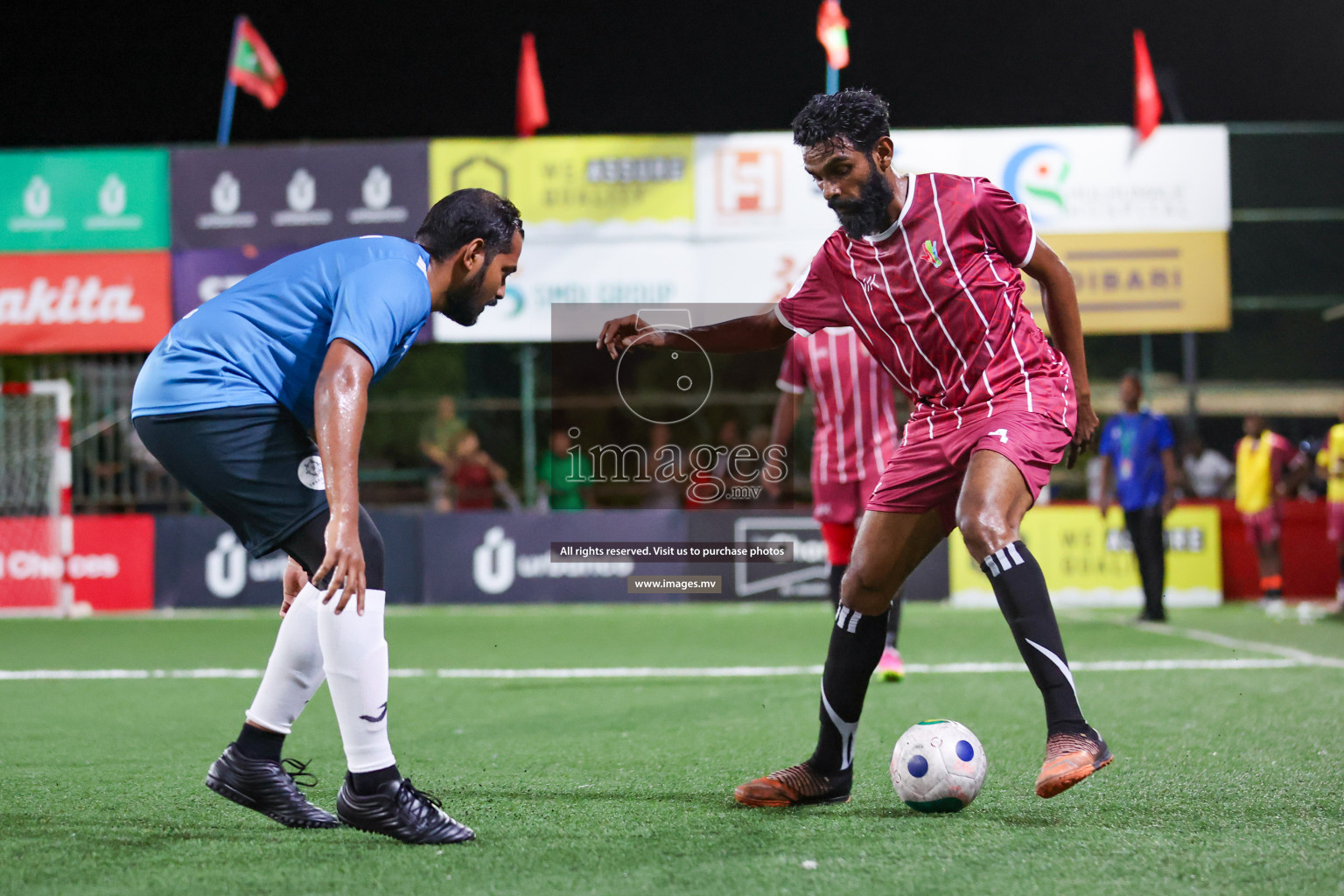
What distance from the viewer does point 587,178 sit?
14.3 meters

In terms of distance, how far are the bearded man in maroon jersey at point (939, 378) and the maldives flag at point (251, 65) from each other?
13840mm

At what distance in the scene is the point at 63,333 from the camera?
14227mm

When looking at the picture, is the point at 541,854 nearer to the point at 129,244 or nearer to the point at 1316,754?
the point at 1316,754

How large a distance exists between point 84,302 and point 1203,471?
13571 millimetres

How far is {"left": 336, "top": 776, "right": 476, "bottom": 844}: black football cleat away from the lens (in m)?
3.36

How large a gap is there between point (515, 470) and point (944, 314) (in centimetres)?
1243

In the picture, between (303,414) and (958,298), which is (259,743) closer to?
(303,414)

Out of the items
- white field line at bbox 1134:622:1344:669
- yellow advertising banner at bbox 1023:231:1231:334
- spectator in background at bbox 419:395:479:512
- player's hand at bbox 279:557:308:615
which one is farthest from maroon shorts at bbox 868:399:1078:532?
spectator in background at bbox 419:395:479:512

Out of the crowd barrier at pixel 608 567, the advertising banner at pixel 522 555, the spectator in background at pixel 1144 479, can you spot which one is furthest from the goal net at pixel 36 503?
the spectator in background at pixel 1144 479

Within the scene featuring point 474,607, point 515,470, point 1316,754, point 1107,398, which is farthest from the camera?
point 1107,398

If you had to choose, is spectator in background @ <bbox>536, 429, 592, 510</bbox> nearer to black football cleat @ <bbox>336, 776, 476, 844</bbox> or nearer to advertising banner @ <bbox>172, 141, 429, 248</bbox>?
advertising banner @ <bbox>172, 141, 429, 248</bbox>

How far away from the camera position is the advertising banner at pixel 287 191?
47.0 feet

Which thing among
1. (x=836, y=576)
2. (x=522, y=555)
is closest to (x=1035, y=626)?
(x=836, y=576)

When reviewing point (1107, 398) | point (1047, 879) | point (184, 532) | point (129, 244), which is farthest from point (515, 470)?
point (1047, 879)
